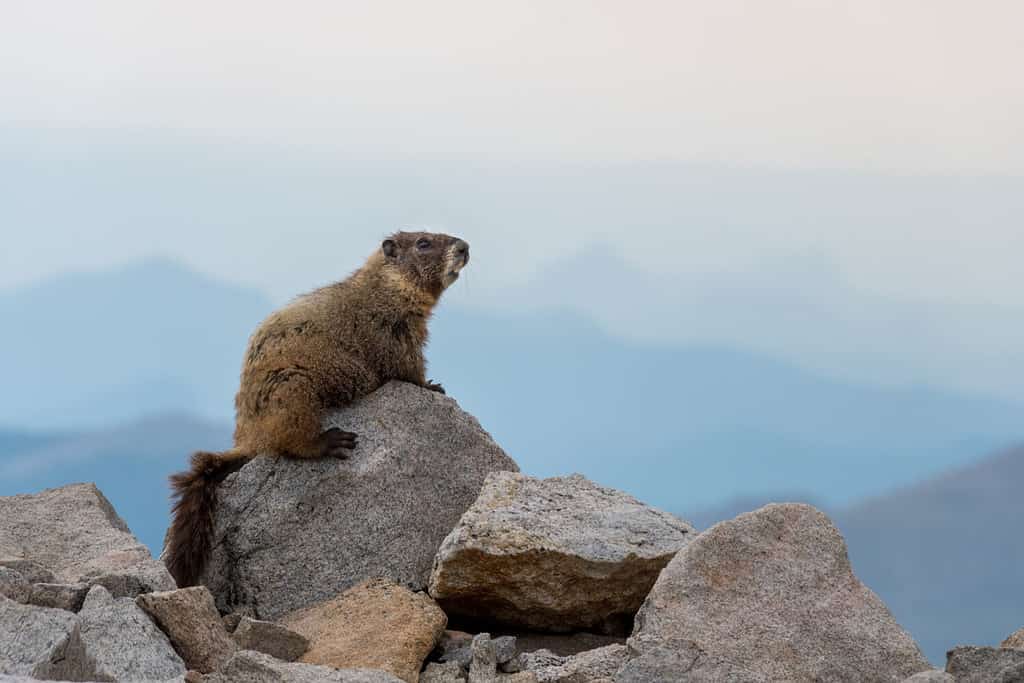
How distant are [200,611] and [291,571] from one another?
1.56 m

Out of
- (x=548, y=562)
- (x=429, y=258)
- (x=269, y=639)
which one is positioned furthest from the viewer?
(x=429, y=258)

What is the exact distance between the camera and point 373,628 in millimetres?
9297

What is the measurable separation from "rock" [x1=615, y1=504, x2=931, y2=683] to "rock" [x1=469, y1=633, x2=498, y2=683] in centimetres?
86

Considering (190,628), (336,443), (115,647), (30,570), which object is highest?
(336,443)

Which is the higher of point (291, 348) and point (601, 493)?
point (291, 348)

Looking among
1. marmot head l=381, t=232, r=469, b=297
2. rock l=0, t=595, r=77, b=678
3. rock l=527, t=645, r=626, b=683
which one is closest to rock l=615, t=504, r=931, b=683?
rock l=527, t=645, r=626, b=683

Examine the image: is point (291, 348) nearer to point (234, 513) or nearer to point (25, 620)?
point (234, 513)

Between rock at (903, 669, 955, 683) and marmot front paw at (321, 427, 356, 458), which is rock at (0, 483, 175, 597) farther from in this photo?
rock at (903, 669, 955, 683)

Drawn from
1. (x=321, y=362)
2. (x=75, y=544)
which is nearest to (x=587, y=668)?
(x=321, y=362)

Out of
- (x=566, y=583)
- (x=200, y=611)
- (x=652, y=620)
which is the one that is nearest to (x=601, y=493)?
(x=566, y=583)

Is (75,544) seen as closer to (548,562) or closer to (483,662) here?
(483,662)

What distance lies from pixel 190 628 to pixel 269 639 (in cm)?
59

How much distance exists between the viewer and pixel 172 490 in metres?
10.5

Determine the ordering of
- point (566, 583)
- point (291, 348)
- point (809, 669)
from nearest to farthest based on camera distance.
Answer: point (809, 669) → point (566, 583) → point (291, 348)
